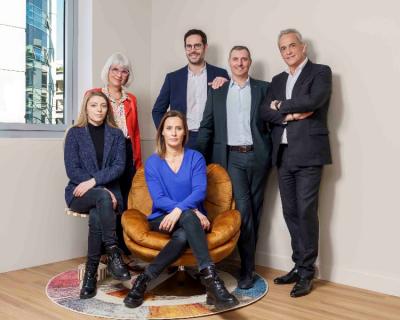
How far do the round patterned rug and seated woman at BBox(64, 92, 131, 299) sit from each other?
0.44 feet

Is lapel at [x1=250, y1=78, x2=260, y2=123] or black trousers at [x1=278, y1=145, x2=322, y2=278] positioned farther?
lapel at [x1=250, y1=78, x2=260, y2=123]

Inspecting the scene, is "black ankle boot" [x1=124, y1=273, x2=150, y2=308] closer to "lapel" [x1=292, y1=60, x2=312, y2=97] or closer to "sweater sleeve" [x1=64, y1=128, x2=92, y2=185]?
"sweater sleeve" [x1=64, y1=128, x2=92, y2=185]

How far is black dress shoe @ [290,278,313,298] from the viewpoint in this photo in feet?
9.73

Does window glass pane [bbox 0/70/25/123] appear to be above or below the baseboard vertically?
above

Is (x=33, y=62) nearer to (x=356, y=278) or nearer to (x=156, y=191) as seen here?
(x=156, y=191)

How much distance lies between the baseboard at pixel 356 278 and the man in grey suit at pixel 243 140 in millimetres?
494

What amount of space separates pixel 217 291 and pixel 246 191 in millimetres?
839

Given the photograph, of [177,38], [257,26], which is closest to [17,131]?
[177,38]

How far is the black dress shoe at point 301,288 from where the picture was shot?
296cm

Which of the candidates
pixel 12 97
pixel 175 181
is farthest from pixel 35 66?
pixel 175 181

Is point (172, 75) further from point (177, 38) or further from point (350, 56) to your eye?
point (350, 56)

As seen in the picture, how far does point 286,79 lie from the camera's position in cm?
319

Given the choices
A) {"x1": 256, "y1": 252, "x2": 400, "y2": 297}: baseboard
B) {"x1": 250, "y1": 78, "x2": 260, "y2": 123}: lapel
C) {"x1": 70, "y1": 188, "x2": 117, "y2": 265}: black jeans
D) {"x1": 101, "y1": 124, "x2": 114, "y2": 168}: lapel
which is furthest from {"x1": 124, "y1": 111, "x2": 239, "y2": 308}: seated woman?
{"x1": 256, "y1": 252, "x2": 400, "y2": 297}: baseboard

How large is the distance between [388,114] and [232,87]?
38.9 inches
